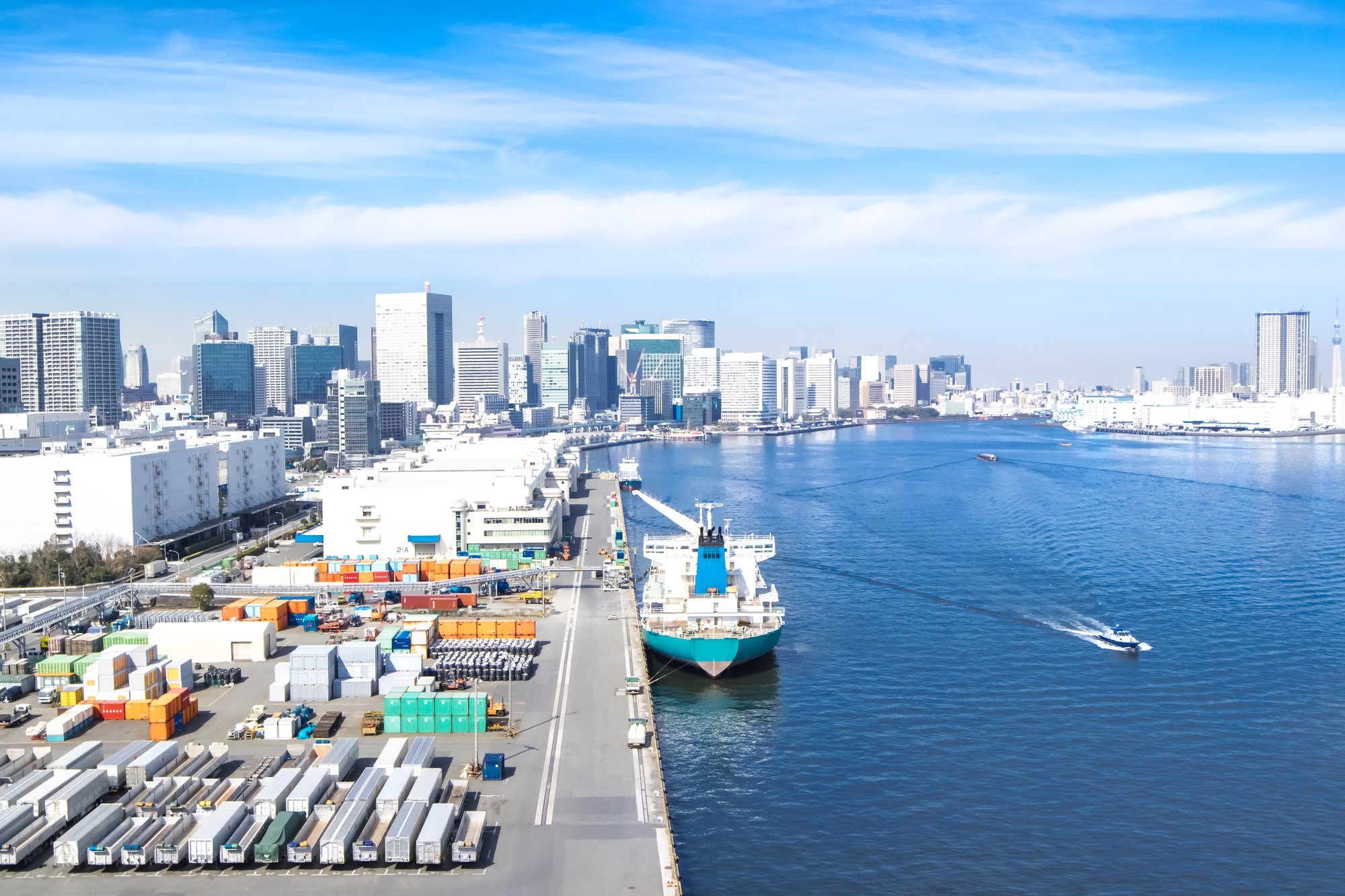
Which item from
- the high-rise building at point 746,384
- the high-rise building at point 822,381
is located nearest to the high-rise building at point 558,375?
the high-rise building at point 746,384

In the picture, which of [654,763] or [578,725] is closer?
[654,763]

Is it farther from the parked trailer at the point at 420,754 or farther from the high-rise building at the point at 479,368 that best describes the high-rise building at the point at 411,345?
the parked trailer at the point at 420,754

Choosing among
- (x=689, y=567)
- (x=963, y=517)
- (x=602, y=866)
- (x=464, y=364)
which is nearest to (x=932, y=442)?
(x=963, y=517)

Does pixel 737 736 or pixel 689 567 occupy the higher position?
pixel 689 567

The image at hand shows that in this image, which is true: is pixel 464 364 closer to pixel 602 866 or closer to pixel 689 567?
pixel 689 567

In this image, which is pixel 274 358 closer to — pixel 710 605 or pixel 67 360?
pixel 67 360

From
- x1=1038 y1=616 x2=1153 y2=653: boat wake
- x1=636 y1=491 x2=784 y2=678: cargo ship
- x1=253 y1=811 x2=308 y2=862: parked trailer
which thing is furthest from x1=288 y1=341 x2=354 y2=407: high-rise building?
x1=253 y1=811 x2=308 y2=862: parked trailer
